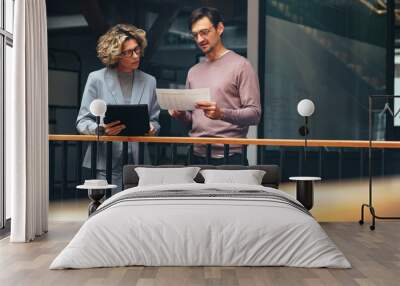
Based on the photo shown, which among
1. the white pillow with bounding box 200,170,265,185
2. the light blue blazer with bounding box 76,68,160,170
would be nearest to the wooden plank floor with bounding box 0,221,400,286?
the white pillow with bounding box 200,170,265,185

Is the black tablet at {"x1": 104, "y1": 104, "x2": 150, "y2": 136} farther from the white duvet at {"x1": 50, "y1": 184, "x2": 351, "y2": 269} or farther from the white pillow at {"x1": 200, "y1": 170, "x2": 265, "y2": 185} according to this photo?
the white duvet at {"x1": 50, "y1": 184, "x2": 351, "y2": 269}

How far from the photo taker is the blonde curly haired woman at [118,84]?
23.0 feet

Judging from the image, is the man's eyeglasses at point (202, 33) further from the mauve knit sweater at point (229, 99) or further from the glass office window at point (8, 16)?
the glass office window at point (8, 16)

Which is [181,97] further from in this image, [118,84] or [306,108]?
[306,108]

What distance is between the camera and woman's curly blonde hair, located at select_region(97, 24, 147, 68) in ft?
23.3

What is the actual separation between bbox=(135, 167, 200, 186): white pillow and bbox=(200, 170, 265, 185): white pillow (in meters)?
0.17

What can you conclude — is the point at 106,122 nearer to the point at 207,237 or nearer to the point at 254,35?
the point at 254,35

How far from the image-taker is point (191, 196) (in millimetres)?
4801

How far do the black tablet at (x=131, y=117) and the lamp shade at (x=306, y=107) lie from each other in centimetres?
163

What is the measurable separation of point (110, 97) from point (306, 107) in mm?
2168

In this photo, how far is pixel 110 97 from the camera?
23.1 ft

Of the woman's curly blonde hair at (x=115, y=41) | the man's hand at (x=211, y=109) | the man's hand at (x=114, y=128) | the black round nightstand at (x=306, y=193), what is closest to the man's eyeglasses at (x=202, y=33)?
the woman's curly blonde hair at (x=115, y=41)

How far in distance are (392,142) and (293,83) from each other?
1256 millimetres

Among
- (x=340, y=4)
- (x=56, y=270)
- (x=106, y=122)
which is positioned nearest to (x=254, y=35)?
(x=340, y=4)
